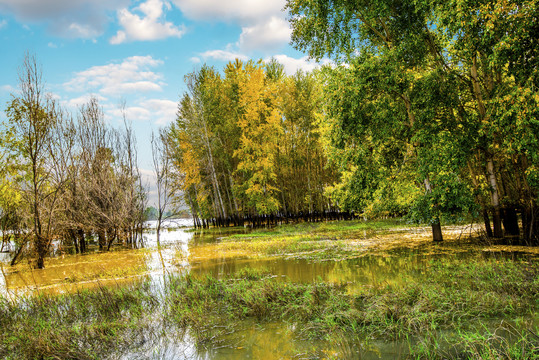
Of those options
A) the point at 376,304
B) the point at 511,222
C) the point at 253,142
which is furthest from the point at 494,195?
the point at 253,142

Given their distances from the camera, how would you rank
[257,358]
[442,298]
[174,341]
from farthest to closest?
[442,298] → [174,341] → [257,358]

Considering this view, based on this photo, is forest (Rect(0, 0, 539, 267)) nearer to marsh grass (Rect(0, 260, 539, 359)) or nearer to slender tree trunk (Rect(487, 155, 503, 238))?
slender tree trunk (Rect(487, 155, 503, 238))

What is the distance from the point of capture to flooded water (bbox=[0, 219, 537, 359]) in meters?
4.30

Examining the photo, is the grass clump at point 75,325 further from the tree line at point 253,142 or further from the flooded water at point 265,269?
the tree line at point 253,142

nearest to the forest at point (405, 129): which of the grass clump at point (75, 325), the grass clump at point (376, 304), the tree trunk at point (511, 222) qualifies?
the tree trunk at point (511, 222)

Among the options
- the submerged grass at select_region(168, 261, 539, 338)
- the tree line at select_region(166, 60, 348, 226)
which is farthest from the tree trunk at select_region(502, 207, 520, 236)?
the tree line at select_region(166, 60, 348, 226)

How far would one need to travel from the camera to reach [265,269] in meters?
9.70

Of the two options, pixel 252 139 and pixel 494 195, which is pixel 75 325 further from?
pixel 252 139

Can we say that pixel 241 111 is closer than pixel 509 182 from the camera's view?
No

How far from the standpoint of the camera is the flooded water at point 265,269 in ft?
14.1

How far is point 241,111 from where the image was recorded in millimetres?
30234

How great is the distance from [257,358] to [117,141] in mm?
24340

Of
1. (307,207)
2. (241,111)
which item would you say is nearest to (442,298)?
(241,111)

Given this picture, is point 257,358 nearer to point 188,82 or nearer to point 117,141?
point 117,141
